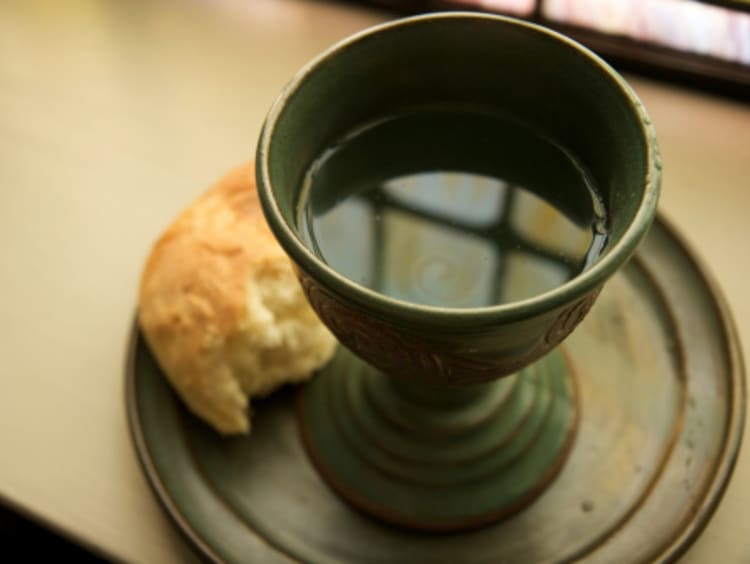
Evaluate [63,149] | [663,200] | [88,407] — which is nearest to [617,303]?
[663,200]

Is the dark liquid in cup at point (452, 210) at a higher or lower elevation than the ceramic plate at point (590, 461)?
higher

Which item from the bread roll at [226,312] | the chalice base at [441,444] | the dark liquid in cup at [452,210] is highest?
the dark liquid in cup at [452,210]

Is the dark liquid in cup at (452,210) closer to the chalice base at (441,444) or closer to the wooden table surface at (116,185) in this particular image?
the chalice base at (441,444)

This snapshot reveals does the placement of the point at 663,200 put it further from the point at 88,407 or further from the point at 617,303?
the point at 88,407

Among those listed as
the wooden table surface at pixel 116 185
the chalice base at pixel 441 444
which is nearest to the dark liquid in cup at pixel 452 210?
the chalice base at pixel 441 444

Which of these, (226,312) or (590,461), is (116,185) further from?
(590,461)
